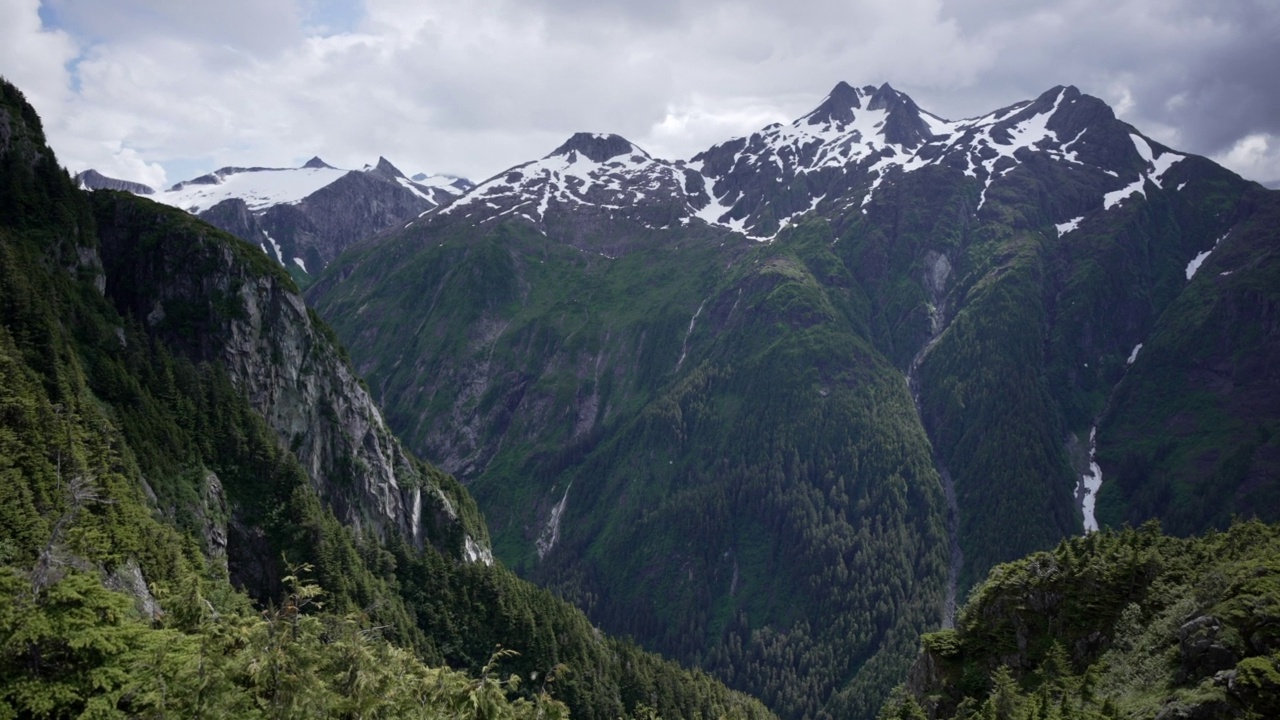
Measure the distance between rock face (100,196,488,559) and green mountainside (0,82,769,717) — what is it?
0.33 metres

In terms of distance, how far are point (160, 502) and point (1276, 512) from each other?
24190 centimetres

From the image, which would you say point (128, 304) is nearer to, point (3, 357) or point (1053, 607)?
point (3, 357)

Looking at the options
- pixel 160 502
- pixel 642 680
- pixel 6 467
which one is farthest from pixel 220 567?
pixel 642 680

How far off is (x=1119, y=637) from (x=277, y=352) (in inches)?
4155

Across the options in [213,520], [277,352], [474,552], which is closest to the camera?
[213,520]

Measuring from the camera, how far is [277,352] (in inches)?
4168

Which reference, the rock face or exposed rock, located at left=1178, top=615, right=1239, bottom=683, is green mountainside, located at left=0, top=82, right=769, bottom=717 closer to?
the rock face

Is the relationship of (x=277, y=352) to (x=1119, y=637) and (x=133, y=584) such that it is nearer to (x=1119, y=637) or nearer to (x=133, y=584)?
(x=133, y=584)

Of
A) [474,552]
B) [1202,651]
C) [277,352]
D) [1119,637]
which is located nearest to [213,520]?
[277,352]

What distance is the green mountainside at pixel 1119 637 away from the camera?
35219mm

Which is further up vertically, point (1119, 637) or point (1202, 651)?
point (1202, 651)

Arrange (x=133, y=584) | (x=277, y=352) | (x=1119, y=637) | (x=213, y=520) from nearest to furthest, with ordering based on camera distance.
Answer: (x=1119, y=637) → (x=133, y=584) → (x=213, y=520) → (x=277, y=352)

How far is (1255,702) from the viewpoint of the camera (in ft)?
102

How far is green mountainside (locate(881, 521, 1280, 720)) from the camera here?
3522cm
